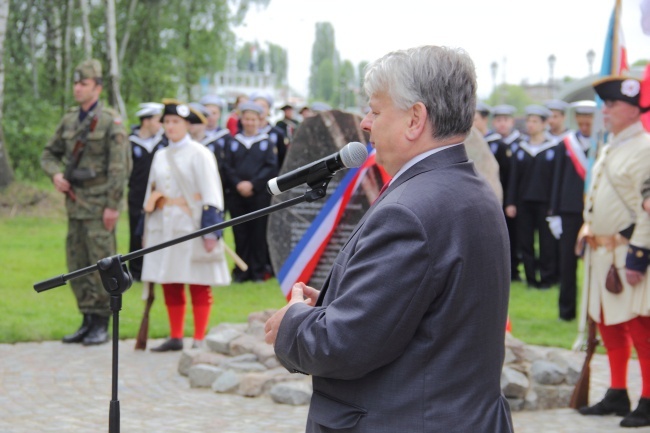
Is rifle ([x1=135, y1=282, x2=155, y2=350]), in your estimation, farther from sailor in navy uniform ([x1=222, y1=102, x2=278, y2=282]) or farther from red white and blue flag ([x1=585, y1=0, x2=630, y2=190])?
sailor in navy uniform ([x1=222, y1=102, x2=278, y2=282])

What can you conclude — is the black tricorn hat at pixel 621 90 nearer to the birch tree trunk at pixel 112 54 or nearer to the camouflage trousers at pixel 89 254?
the camouflage trousers at pixel 89 254

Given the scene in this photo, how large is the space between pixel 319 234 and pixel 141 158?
5.62 m

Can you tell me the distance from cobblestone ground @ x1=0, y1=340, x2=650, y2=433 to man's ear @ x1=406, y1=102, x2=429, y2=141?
12.5ft

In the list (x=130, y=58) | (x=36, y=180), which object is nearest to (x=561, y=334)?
(x=36, y=180)

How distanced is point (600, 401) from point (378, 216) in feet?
15.7

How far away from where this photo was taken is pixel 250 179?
1355 centimetres

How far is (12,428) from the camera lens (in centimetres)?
622

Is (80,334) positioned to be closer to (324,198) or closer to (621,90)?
(324,198)

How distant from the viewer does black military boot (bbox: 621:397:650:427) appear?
6.46 m

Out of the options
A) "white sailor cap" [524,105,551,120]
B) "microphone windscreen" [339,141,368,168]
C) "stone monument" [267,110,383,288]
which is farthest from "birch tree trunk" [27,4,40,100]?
"microphone windscreen" [339,141,368,168]

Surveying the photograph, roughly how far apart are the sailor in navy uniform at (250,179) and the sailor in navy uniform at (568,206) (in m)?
4.14

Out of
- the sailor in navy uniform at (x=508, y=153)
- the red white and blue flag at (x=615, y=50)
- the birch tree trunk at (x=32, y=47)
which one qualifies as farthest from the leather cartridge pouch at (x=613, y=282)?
the birch tree trunk at (x=32, y=47)

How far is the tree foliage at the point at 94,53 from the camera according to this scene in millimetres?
23594

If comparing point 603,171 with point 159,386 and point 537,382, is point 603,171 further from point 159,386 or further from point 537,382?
point 159,386
